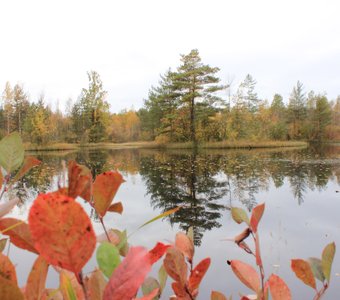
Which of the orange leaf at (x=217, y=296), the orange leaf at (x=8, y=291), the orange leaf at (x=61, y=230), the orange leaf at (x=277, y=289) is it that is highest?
the orange leaf at (x=61, y=230)

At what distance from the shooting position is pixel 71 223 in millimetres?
199

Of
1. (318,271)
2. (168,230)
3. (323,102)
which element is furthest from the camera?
(323,102)

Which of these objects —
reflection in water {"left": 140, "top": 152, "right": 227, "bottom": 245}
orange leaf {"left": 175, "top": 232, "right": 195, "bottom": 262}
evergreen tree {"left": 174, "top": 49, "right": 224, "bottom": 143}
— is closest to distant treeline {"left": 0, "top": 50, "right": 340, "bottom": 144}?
evergreen tree {"left": 174, "top": 49, "right": 224, "bottom": 143}

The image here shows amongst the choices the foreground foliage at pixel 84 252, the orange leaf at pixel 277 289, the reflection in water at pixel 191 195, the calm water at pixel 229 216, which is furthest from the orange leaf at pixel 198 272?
the reflection in water at pixel 191 195

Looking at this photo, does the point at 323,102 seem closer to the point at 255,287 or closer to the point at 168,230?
the point at 168,230

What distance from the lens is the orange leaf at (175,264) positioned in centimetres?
38

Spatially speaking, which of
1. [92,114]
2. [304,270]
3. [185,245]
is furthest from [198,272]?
[92,114]

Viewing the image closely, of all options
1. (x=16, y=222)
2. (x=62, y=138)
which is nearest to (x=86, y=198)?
(x=16, y=222)

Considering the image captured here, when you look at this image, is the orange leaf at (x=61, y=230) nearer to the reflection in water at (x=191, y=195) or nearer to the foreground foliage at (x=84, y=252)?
the foreground foliage at (x=84, y=252)

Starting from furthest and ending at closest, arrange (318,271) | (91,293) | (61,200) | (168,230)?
(168,230), (318,271), (91,293), (61,200)

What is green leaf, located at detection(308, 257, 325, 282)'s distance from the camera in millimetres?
404

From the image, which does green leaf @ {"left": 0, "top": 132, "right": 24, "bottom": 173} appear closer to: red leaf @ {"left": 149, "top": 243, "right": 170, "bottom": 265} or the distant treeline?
red leaf @ {"left": 149, "top": 243, "right": 170, "bottom": 265}

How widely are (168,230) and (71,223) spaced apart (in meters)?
4.59

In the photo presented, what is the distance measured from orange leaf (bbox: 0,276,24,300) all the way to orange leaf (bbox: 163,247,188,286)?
20 centimetres
